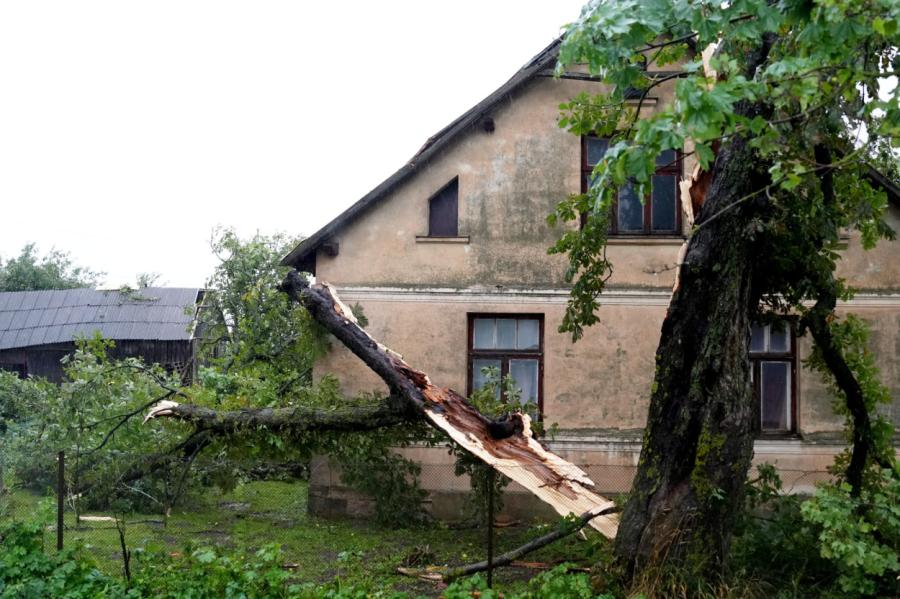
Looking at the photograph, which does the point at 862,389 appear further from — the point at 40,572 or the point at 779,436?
Answer: the point at 40,572

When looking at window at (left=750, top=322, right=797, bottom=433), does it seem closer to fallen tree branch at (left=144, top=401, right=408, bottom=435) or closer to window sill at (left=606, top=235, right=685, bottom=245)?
window sill at (left=606, top=235, right=685, bottom=245)

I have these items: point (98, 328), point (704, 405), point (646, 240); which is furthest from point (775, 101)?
point (98, 328)

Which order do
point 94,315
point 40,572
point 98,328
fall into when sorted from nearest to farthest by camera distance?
point 40,572, point 98,328, point 94,315

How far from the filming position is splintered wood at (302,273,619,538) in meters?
8.56

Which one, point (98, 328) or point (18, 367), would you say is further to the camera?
point (18, 367)

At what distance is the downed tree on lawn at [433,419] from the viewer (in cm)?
862

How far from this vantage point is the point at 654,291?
12.0 metres

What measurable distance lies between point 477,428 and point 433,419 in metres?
0.56

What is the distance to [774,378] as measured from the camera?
12.0m

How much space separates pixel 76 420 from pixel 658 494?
7.31 m

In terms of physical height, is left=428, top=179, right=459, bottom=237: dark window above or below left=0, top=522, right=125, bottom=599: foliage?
above

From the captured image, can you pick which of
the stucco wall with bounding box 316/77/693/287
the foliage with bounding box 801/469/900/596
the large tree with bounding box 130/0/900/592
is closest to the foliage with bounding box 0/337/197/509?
the stucco wall with bounding box 316/77/693/287

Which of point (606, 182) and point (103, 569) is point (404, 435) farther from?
point (606, 182)

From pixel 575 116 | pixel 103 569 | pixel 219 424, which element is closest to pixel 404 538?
pixel 219 424
